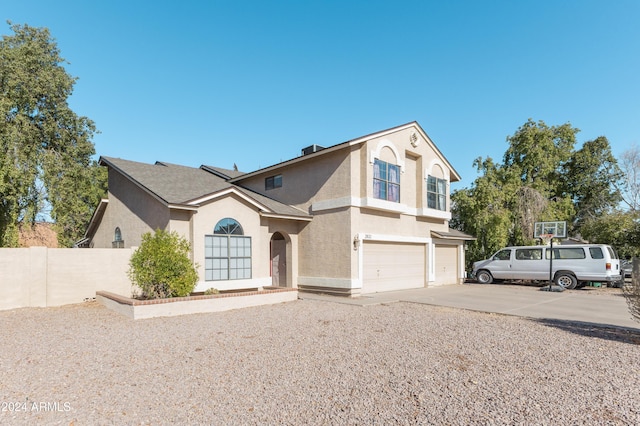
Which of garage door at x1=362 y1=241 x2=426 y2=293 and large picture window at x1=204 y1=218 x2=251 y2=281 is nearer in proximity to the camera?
large picture window at x1=204 y1=218 x2=251 y2=281

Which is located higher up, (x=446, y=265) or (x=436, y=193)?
(x=436, y=193)

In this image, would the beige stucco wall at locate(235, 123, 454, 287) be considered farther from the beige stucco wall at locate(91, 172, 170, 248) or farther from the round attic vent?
the beige stucco wall at locate(91, 172, 170, 248)

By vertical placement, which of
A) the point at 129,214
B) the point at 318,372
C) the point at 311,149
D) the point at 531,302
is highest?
the point at 311,149

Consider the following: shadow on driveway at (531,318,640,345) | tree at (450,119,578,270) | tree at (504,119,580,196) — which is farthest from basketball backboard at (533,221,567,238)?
tree at (504,119,580,196)

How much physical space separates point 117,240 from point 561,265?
21210 mm

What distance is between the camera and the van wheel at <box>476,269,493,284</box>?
2044 cm

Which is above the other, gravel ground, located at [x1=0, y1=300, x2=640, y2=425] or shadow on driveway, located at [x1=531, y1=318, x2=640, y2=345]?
gravel ground, located at [x1=0, y1=300, x2=640, y2=425]

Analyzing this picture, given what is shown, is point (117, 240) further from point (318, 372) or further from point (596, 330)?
point (596, 330)

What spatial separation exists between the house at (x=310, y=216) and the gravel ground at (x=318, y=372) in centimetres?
417

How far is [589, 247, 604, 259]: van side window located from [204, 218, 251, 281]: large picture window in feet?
52.5

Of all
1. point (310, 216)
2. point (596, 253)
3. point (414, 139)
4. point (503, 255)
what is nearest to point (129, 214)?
point (310, 216)

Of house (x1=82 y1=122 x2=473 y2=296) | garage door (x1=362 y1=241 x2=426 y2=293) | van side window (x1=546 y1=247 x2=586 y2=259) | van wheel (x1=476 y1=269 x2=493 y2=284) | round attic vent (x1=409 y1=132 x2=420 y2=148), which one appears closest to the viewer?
house (x1=82 y1=122 x2=473 y2=296)

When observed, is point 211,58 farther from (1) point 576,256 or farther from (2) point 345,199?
(1) point 576,256

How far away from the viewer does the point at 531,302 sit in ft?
43.1
